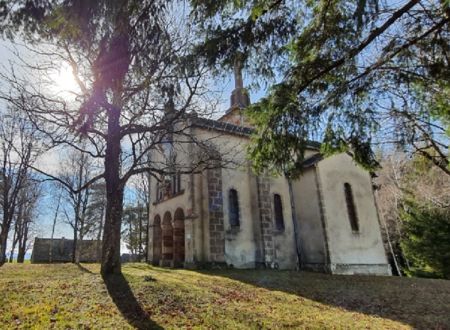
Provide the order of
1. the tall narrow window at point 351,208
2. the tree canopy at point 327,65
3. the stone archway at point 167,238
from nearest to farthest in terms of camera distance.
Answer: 1. the tree canopy at point 327,65
2. the stone archway at point 167,238
3. the tall narrow window at point 351,208

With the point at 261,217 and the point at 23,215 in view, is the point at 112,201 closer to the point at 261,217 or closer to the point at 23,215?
the point at 261,217

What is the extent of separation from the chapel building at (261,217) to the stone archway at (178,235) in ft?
0.18

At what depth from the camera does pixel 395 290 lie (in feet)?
39.2

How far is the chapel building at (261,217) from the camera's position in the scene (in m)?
15.5

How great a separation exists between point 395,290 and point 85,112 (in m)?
12.5

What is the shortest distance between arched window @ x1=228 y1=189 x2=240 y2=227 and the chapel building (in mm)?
Result: 41

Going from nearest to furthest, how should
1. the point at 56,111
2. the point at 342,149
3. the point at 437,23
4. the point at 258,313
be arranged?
the point at 437,23 < the point at 342,149 < the point at 258,313 < the point at 56,111

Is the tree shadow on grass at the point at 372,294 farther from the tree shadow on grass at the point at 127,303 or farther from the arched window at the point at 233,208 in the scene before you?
the tree shadow on grass at the point at 127,303

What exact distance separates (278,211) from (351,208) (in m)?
4.41

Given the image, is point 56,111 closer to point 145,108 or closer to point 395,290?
point 145,108

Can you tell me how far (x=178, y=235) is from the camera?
56.8 ft

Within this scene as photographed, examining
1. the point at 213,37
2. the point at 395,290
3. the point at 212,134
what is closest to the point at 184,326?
the point at 213,37

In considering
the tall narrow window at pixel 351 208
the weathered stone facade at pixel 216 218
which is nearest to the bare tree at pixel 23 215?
the weathered stone facade at pixel 216 218

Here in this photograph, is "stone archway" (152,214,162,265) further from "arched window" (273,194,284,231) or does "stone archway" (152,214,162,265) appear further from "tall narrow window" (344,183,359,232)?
"tall narrow window" (344,183,359,232)
